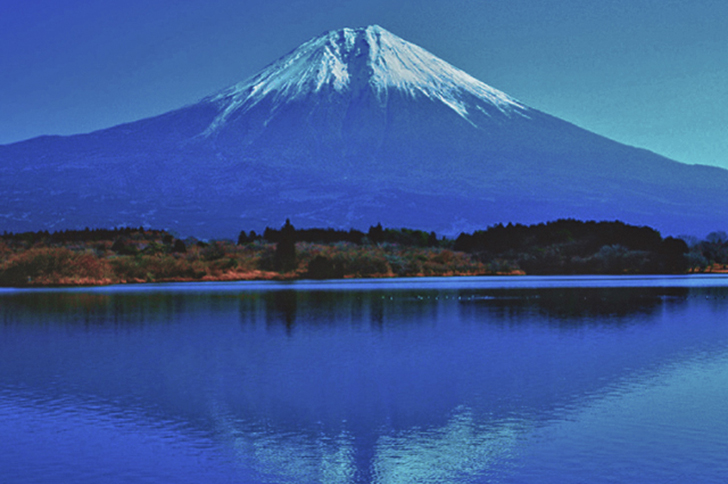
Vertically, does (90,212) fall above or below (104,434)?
above

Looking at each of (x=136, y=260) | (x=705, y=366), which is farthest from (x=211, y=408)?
→ (x=136, y=260)

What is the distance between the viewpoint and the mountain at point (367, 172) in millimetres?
169375

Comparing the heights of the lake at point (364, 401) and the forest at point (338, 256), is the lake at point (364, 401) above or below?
below

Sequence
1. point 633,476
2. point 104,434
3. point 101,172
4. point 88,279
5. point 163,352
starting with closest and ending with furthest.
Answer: point 633,476
point 104,434
point 163,352
point 88,279
point 101,172

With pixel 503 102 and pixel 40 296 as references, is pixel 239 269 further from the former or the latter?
pixel 503 102

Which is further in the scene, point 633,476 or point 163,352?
point 163,352

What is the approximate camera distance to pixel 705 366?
60.6 ft

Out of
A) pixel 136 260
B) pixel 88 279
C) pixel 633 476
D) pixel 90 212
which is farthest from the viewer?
pixel 90 212

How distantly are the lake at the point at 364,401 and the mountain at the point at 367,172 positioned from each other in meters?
138

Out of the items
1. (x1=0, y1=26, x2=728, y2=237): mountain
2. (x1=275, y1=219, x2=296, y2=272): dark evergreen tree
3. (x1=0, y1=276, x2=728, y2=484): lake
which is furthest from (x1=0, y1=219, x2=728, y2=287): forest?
(x1=0, y1=26, x2=728, y2=237): mountain

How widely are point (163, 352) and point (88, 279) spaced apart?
148 ft

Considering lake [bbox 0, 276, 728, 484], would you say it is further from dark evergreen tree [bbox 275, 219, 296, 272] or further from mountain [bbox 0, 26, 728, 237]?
mountain [bbox 0, 26, 728, 237]

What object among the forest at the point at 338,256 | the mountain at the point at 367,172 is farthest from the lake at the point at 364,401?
the mountain at the point at 367,172

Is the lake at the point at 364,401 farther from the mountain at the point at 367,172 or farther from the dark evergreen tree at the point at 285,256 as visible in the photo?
the mountain at the point at 367,172
